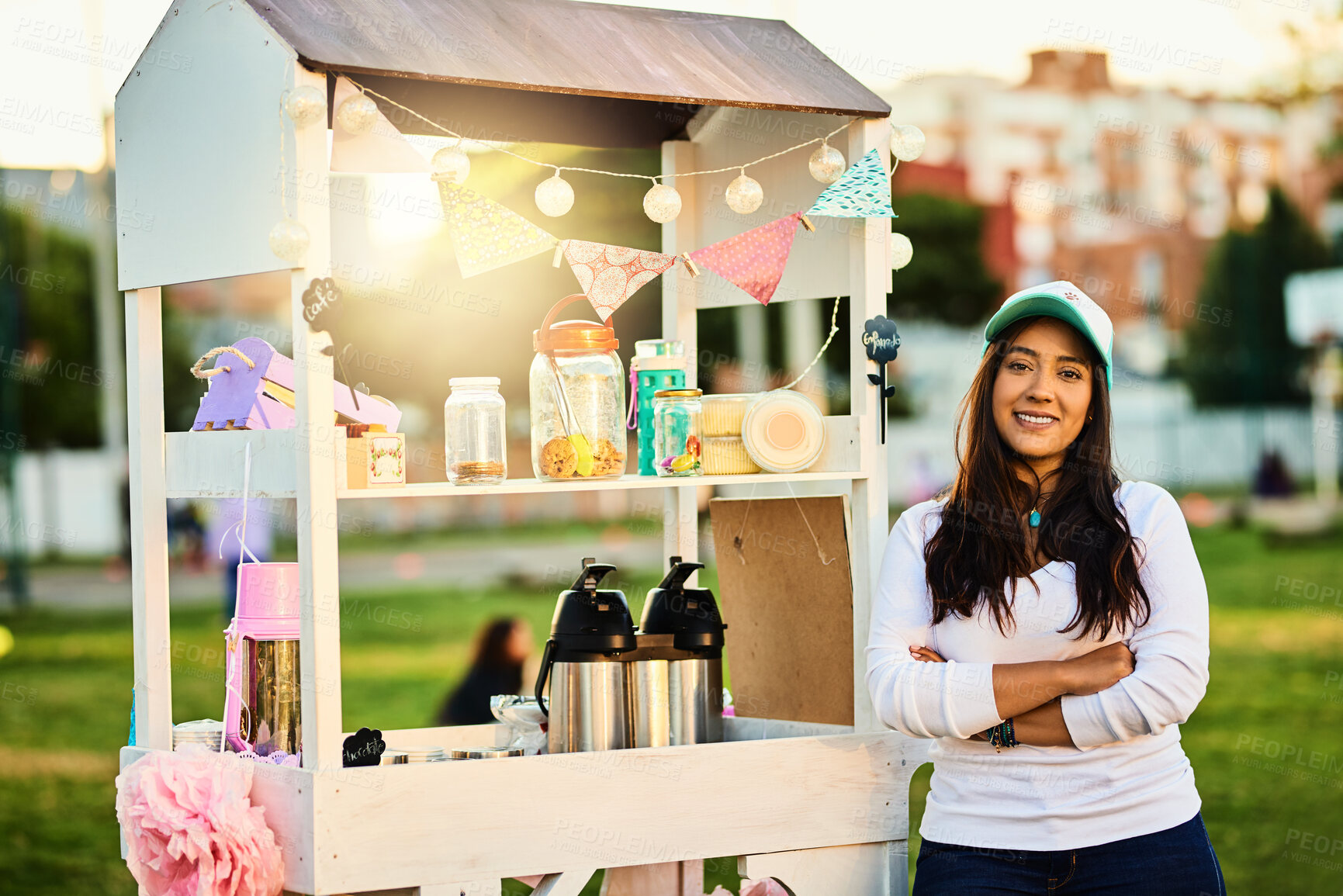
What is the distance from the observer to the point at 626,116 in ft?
10.7

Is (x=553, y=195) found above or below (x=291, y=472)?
above

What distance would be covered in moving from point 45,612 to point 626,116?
12153 mm

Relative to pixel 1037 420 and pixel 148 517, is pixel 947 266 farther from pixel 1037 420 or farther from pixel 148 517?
pixel 148 517

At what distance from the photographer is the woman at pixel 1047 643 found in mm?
2367

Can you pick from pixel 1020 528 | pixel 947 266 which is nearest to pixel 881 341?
pixel 1020 528

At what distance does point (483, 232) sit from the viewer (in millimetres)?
2578

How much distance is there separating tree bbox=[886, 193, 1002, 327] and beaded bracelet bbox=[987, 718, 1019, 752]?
19517mm

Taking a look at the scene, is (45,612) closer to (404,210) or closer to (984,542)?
(404,210)

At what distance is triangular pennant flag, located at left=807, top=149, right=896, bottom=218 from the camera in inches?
108

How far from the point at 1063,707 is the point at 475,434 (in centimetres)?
115

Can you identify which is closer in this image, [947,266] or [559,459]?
[559,459]

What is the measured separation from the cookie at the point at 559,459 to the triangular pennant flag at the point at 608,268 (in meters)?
0.28

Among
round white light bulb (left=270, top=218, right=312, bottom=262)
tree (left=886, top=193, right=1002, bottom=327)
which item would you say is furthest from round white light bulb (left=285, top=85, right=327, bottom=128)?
tree (left=886, top=193, right=1002, bottom=327)

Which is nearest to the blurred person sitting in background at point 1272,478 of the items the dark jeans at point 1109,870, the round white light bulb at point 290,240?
the dark jeans at point 1109,870
